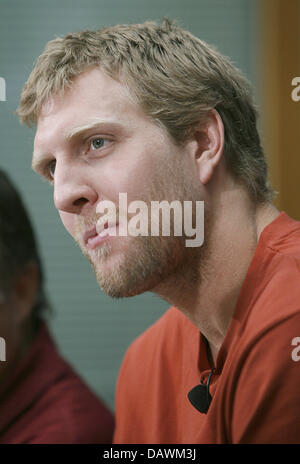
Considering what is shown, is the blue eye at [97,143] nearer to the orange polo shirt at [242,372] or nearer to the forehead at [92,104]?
the forehead at [92,104]

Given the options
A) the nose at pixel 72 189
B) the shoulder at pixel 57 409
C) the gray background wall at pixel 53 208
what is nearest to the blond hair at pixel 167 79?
the nose at pixel 72 189

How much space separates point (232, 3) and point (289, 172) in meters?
0.79

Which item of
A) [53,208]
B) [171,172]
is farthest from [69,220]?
[53,208]

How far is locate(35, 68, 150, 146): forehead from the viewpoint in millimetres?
806

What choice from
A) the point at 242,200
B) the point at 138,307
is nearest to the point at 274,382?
the point at 242,200

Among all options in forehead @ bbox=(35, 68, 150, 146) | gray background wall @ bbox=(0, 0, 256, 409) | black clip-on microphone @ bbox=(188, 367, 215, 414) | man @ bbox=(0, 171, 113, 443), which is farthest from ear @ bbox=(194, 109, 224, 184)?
gray background wall @ bbox=(0, 0, 256, 409)

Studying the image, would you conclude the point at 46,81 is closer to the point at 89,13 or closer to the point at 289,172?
the point at 289,172

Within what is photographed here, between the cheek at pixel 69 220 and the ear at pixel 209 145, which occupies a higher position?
the ear at pixel 209 145

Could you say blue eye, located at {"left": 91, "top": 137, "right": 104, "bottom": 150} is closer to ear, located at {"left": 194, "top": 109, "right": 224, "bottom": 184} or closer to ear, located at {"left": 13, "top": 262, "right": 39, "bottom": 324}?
ear, located at {"left": 194, "top": 109, "right": 224, "bottom": 184}

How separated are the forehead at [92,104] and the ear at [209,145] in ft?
0.34

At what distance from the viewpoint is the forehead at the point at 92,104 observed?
806mm

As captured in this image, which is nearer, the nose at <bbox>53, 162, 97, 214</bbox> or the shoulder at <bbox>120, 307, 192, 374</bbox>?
the nose at <bbox>53, 162, 97, 214</bbox>

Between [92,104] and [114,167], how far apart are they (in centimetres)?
11

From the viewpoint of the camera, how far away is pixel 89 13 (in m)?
1.76
